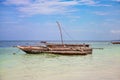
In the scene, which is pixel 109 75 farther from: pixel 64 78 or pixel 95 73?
pixel 64 78

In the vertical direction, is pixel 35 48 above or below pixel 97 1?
below

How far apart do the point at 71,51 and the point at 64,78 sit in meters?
4.05

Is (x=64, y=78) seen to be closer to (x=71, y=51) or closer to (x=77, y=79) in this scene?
(x=77, y=79)

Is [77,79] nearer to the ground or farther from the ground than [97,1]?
nearer to the ground

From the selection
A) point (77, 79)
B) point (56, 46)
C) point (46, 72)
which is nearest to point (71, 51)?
point (56, 46)

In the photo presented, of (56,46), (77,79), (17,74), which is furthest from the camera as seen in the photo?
(56,46)

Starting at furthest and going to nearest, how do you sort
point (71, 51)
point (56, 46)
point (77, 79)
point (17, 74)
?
point (56, 46)
point (71, 51)
point (17, 74)
point (77, 79)

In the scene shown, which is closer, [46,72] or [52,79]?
[52,79]

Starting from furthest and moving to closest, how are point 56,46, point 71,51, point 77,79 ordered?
point 56,46, point 71,51, point 77,79

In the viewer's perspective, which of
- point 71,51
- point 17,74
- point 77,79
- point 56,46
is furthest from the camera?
point 56,46

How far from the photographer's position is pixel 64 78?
4508mm

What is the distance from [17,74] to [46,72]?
517mm

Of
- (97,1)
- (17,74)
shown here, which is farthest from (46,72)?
(97,1)

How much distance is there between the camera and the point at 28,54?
9.03 meters
